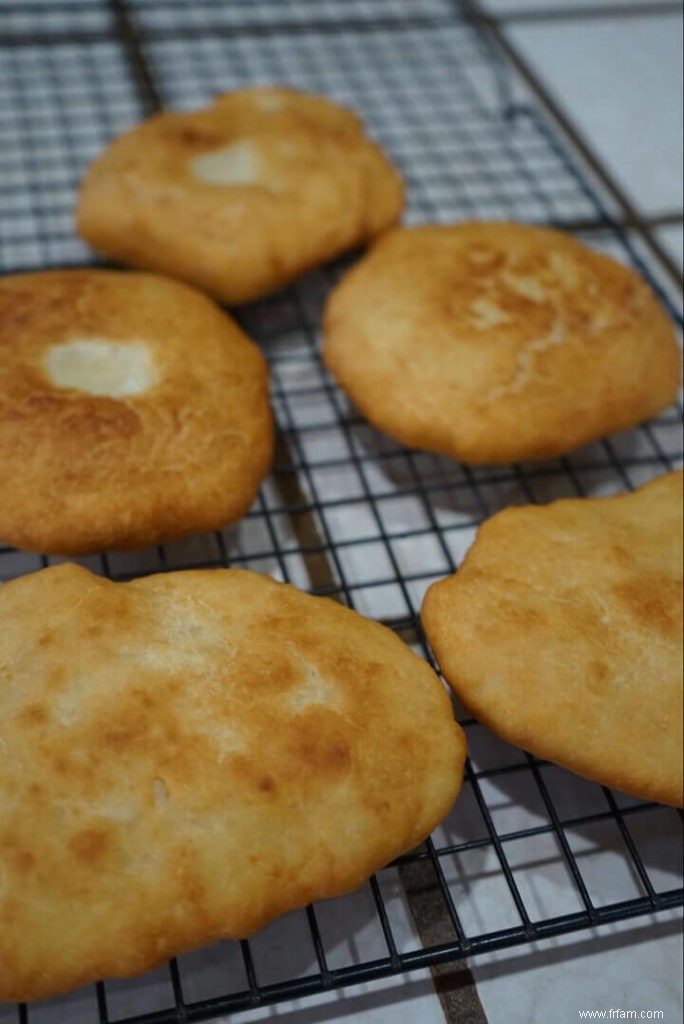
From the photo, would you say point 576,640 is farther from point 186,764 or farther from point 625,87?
point 625,87

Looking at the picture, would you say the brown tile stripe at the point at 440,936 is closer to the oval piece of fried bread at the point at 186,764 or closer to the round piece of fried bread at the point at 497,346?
the oval piece of fried bread at the point at 186,764

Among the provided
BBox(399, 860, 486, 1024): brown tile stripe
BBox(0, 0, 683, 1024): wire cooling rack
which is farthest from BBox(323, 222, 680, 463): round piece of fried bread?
BBox(399, 860, 486, 1024): brown tile stripe

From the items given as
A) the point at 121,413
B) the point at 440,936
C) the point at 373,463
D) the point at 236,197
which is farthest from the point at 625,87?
the point at 440,936

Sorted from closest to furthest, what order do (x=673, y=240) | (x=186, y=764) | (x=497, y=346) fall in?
(x=186, y=764) < (x=497, y=346) < (x=673, y=240)

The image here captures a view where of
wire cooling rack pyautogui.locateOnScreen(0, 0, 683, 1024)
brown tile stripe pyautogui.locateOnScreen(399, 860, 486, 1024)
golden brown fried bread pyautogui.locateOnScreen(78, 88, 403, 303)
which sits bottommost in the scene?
brown tile stripe pyautogui.locateOnScreen(399, 860, 486, 1024)

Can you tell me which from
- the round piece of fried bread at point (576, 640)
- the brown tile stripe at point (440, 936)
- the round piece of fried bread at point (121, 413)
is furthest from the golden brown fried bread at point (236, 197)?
the brown tile stripe at point (440, 936)

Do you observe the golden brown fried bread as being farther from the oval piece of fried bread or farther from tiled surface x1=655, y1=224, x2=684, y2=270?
the oval piece of fried bread

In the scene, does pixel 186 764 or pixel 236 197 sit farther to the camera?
pixel 236 197
